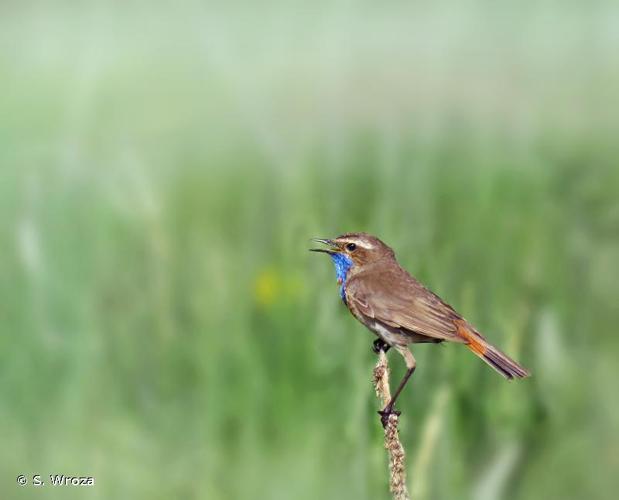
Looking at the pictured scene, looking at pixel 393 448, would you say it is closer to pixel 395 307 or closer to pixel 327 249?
pixel 395 307

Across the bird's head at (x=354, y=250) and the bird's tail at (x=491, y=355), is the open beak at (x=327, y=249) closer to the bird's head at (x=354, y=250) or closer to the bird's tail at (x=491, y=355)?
the bird's head at (x=354, y=250)

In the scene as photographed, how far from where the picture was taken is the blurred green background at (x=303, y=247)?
4.35 metres

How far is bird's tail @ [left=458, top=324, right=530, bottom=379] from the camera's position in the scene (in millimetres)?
3480

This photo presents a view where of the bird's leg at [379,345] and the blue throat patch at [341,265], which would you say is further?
the blue throat patch at [341,265]

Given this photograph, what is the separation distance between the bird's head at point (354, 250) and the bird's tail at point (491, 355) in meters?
0.56

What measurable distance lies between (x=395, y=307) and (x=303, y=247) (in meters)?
0.84

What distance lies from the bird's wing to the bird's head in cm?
13

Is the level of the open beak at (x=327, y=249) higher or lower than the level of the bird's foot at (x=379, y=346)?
higher

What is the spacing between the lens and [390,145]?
496cm

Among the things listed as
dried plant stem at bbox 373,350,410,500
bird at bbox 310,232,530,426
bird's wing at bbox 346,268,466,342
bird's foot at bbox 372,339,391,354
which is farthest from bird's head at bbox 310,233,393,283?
dried plant stem at bbox 373,350,410,500

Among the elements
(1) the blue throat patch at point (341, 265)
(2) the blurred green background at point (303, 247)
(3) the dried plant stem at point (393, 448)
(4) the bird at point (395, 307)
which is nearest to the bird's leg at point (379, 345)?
(4) the bird at point (395, 307)

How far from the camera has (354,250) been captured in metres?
4.17

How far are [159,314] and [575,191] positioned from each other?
1.86m

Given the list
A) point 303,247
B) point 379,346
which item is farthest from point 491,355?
point 303,247
